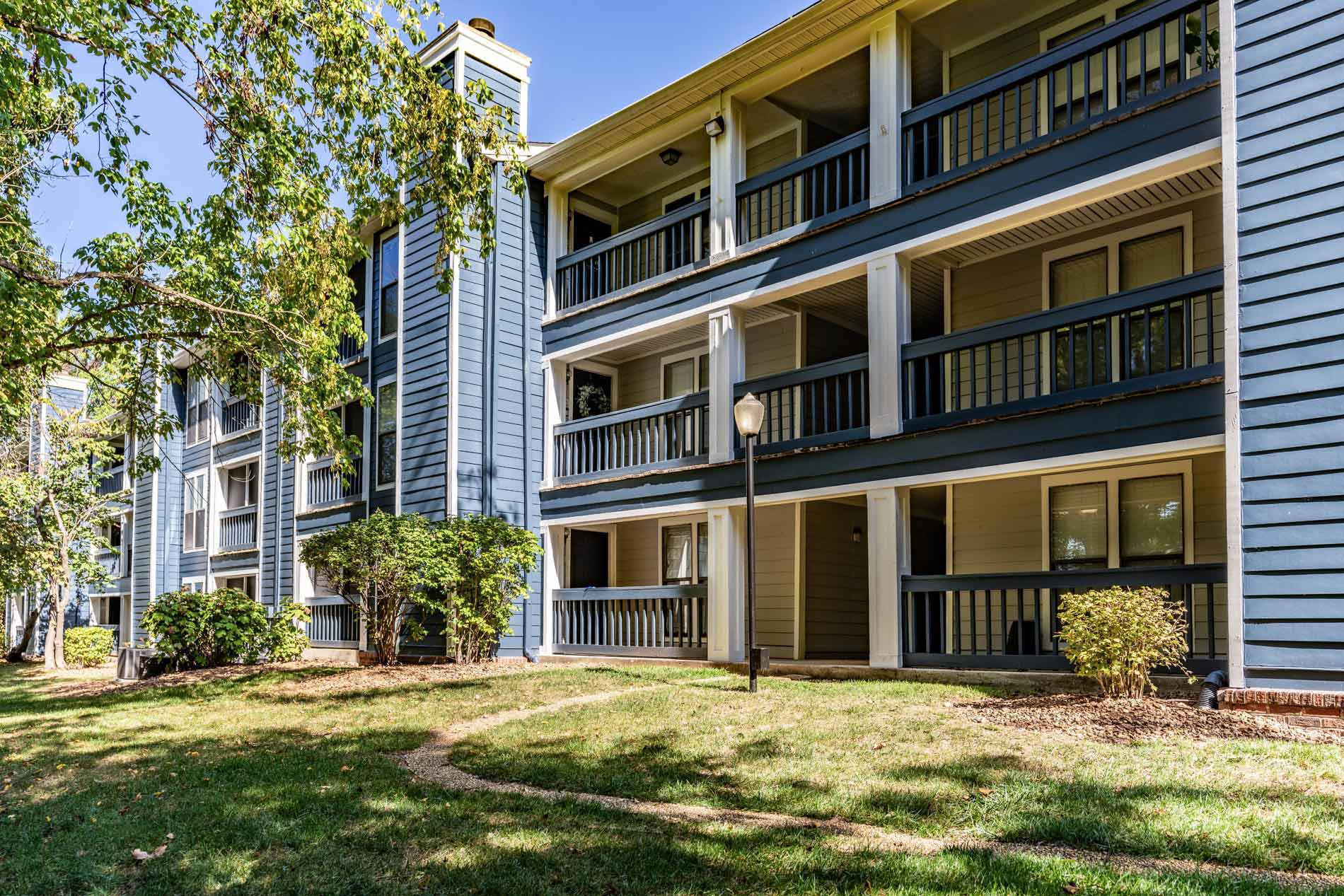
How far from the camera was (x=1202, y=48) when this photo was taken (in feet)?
30.6

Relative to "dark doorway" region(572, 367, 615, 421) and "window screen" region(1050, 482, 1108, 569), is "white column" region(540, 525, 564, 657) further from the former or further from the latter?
"window screen" region(1050, 482, 1108, 569)

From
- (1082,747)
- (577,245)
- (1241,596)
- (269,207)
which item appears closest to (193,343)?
(269,207)

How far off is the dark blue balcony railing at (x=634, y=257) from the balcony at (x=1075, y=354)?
4.38 m

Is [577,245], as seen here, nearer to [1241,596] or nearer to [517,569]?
[517,569]

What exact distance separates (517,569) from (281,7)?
8.37 m

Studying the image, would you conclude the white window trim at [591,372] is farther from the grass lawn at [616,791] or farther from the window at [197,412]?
→ the window at [197,412]

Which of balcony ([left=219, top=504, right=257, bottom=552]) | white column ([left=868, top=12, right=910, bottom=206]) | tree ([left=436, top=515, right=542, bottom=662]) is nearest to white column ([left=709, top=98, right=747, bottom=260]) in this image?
white column ([left=868, top=12, right=910, bottom=206])

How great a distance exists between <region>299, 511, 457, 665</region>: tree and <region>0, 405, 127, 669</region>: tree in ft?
36.0

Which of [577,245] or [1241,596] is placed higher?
[577,245]

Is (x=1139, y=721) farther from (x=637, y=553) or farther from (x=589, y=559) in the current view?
(x=589, y=559)

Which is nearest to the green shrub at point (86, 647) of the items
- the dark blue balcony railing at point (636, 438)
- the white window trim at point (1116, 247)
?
the dark blue balcony railing at point (636, 438)

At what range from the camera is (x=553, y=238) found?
1681cm

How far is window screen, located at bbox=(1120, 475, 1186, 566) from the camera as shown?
36.5 ft

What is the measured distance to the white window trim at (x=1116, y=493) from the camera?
10.9m
